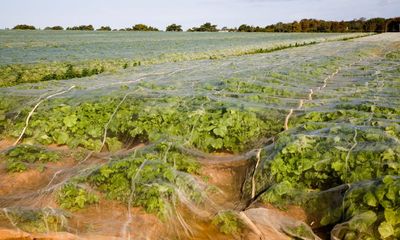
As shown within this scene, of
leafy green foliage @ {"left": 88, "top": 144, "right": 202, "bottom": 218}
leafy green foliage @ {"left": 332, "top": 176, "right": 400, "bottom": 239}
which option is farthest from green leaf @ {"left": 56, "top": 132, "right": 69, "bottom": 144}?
leafy green foliage @ {"left": 332, "top": 176, "right": 400, "bottom": 239}

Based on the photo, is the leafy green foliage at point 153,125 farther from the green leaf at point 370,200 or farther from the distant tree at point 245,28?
the distant tree at point 245,28

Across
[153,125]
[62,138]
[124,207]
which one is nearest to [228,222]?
[124,207]

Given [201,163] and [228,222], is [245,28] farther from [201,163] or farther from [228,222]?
[228,222]

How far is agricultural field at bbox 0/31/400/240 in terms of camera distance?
11.7ft

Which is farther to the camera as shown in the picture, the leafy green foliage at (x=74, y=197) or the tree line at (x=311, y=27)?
the tree line at (x=311, y=27)

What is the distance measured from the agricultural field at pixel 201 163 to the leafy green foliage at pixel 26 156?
21 mm

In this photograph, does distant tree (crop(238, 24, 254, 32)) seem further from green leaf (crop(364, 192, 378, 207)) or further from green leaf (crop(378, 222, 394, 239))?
green leaf (crop(378, 222, 394, 239))

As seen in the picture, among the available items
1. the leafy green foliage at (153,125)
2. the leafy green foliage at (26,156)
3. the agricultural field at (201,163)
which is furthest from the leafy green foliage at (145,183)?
the leafy green foliage at (26,156)

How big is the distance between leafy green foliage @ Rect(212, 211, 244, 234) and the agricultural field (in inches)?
0.4

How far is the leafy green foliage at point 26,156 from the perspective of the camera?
17.3 feet

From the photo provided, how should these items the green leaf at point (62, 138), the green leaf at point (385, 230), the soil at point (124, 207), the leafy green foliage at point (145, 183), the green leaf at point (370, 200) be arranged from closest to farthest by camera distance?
the green leaf at point (385, 230)
the green leaf at point (370, 200)
the soil at point (124, 207)
the leafy green foliage at point (145, 183)
the green leaf at point (62, 138)

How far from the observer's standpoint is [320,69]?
37.2 feet

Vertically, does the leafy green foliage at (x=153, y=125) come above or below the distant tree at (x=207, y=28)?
below

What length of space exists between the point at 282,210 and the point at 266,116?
239 centimetres
